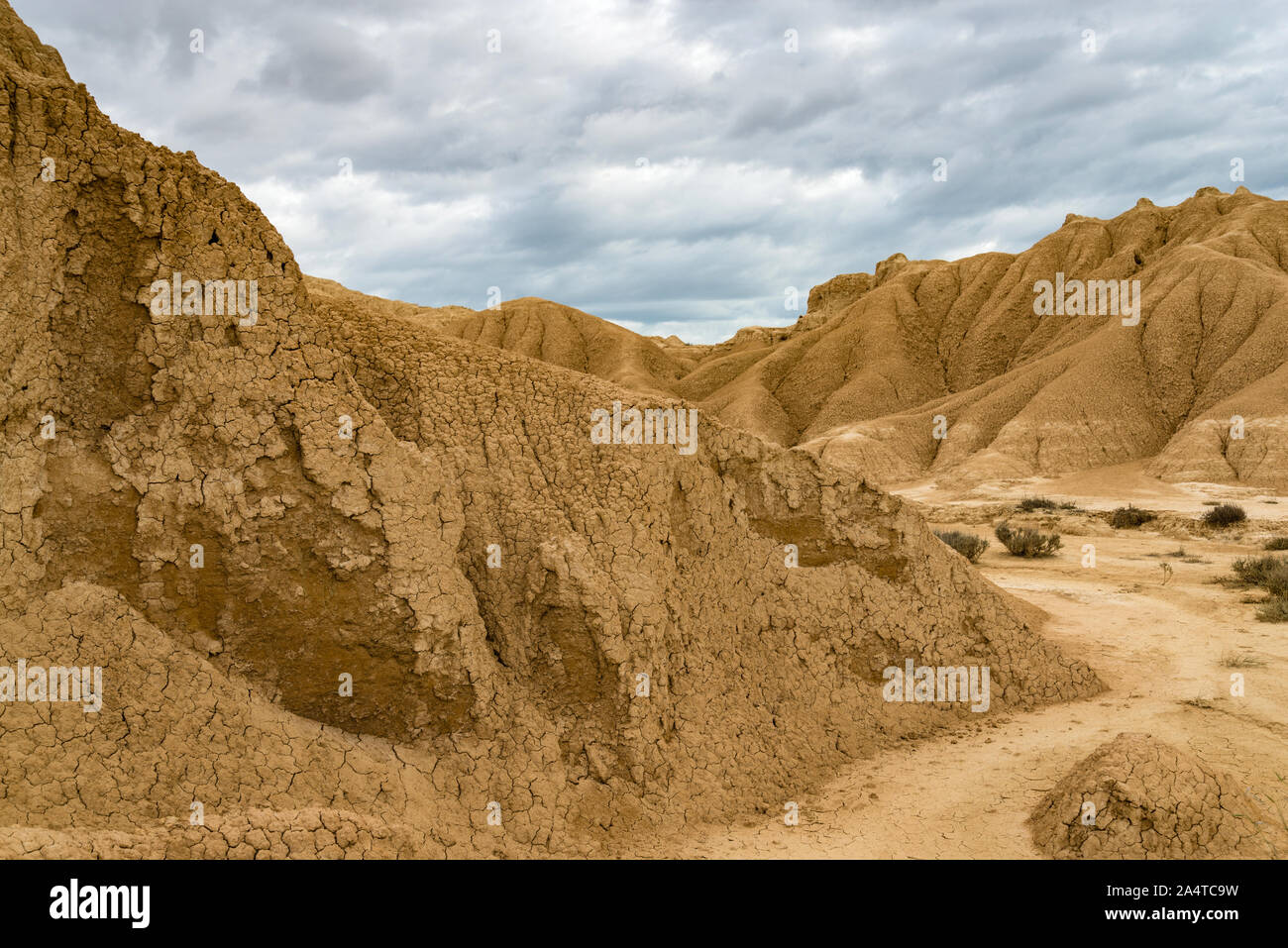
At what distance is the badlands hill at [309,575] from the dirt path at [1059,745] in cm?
38

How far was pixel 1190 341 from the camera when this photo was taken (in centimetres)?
3173

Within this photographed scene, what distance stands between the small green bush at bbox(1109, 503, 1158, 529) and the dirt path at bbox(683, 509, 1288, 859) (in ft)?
29.3

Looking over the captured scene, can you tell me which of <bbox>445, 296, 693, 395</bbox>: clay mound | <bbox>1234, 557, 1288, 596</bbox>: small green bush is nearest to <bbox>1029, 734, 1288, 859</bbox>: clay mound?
<bbox>1234, 557, 1288, 596</bbox>: small green bush

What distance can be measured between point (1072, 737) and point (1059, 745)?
0.23 m

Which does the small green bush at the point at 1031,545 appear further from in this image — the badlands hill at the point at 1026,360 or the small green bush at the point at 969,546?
the badlands hill at the point at 1026,360

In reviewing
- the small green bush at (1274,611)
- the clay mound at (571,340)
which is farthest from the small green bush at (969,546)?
the clay mound at (571,340)

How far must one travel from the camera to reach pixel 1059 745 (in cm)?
584

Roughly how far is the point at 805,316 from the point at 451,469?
57.9 metres

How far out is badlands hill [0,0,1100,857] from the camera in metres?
3.71

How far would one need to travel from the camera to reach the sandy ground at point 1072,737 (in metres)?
4.74

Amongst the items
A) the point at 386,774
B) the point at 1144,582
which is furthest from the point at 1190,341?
the point at 386,774

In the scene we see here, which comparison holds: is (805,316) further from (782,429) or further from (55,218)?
(55,218)

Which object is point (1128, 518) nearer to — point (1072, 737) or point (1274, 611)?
point (1274, 611)

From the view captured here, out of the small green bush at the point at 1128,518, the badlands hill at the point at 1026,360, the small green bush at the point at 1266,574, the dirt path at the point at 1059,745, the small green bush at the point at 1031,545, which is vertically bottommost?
the dirt path at the point at 1059,745
